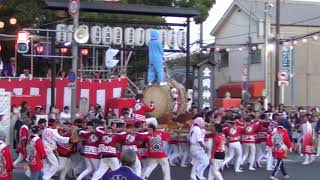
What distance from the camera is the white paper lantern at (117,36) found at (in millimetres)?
25438

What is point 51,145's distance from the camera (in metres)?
15.9


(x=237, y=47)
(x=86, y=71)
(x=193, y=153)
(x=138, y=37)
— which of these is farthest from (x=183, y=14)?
(x=237, y=47)

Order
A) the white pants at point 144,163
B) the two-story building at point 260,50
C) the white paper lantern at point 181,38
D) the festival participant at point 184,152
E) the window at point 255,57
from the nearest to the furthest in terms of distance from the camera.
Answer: the white pants at point 144,163, the festival participant at point 184,152, the white paper lantern at point 181,38, the two-story building at point 260,50, the window at point 255,57

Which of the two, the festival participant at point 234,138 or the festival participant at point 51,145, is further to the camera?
the festival participant at point 234,138

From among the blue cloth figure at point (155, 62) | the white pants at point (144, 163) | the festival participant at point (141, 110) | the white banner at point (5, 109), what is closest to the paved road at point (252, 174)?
the white pants at point (144, 163)

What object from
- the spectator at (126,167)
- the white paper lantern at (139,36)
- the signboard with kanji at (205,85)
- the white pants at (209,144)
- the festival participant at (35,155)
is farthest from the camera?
the white paper lantern at (139,36)

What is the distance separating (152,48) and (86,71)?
890cm

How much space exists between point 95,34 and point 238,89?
22.3 metres

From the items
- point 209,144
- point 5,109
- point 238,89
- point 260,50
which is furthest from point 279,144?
point 260,50

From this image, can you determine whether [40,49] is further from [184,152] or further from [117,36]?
[184,152]

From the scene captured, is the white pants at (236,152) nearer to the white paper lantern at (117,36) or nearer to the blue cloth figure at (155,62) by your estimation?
the blue cloth figure at (155,62)

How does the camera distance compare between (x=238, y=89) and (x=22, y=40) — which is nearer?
(x=22, y=40)

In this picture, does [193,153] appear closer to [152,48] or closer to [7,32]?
[152,48]

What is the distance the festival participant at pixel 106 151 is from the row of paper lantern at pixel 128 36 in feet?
31.8
